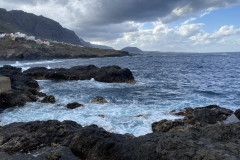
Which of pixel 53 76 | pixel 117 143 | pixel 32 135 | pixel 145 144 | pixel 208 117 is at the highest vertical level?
pixel 145 144

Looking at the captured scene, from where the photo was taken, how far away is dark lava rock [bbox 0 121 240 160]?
505cm

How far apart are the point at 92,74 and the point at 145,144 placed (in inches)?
1200

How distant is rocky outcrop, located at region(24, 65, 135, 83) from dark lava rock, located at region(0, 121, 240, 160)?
2398cm

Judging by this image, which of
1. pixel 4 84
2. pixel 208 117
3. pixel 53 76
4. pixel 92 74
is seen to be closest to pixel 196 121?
pixel 208 117

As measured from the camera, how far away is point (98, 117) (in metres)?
14.2

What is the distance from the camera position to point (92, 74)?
35.5 metres

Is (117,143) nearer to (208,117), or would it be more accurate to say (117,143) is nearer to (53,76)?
(208,117)

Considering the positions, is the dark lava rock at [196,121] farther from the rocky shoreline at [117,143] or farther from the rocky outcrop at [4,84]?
the rocky outcrop at [4,84]

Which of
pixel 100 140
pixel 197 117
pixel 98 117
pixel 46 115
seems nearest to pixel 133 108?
pixel 98 117

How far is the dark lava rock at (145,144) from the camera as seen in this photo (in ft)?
16.6

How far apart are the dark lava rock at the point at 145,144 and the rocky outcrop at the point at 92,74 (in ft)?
78.7

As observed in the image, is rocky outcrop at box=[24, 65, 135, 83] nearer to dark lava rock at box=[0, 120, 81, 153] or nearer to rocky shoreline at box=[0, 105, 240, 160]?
dark lava rock at box=[0, 120, 81, 153]

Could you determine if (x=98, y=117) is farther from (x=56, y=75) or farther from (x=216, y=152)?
(x=56, y=75)

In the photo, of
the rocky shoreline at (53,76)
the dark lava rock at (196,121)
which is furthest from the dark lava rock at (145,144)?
the rocky shoreline at (53,76)
